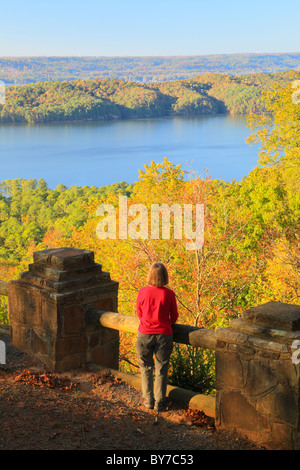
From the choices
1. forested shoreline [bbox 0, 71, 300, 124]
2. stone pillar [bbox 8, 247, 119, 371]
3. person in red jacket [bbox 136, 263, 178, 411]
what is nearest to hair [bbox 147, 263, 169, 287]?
person in red jacket [bbox 136, 263, 178, 411]

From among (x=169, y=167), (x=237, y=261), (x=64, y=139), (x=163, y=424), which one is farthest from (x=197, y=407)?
(x=64, y=139)

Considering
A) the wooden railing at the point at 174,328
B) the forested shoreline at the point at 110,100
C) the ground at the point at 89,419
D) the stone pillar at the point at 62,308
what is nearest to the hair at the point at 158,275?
the wooden railing at the point at 174,328

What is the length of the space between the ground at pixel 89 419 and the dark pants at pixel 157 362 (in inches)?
Result: 5.9

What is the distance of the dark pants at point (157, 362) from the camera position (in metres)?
4.53

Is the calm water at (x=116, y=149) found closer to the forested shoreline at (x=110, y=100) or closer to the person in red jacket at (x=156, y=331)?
the forested shoreline at (x=110, y=100)

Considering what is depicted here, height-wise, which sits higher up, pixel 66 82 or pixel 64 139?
pixel 66 82

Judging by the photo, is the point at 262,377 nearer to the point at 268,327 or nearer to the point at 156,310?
the point at 268,327

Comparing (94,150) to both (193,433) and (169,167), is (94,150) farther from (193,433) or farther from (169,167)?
(193,433)

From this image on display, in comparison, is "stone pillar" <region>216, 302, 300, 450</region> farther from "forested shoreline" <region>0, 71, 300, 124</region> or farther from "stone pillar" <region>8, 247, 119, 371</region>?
"forested shoreline" <region>0, 71, 300, 124</region>

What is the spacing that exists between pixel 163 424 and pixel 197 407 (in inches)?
16.6

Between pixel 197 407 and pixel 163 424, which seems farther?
pixel 197 407

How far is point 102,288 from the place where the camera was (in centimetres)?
543

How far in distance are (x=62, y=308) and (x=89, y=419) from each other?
1.31 metres

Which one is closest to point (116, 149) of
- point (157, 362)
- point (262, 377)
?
point (157, 362)
